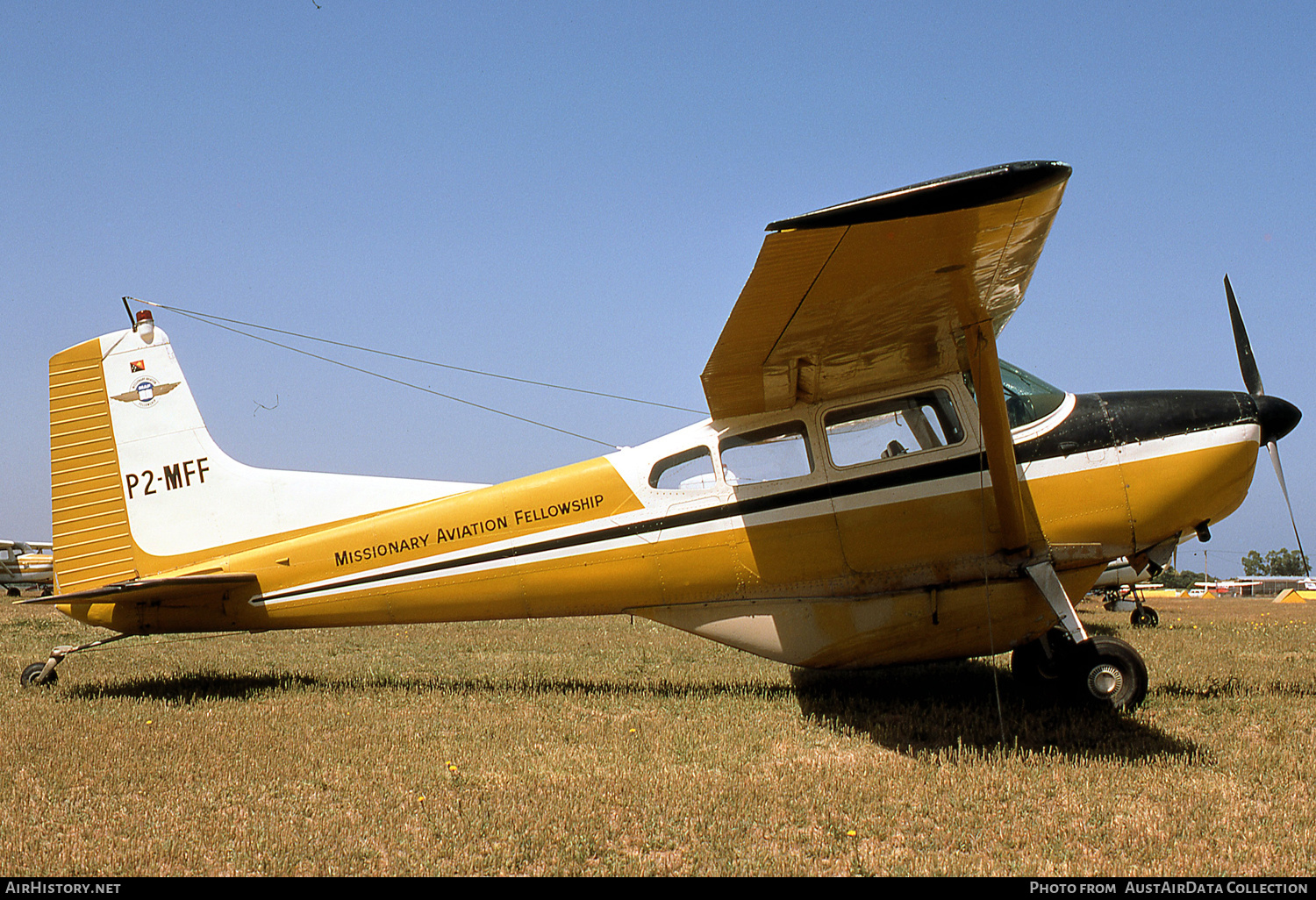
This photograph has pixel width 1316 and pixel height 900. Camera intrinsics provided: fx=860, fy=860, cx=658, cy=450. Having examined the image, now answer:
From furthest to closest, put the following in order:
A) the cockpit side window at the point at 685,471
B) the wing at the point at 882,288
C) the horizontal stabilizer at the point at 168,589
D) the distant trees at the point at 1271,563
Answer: the distant trees at the point at 1271,563
the horizontal stabilizer at the point at 168,589
the cockpit side window at the point at 685,471
the wing at the point at 882,288

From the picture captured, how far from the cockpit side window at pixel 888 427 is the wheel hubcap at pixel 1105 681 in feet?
6.43

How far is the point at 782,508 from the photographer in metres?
6.61

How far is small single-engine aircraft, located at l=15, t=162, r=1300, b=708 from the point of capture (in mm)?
6098

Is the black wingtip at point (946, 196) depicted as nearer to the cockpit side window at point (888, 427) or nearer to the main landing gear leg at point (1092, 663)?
the cockpit side window at point (888, 427)

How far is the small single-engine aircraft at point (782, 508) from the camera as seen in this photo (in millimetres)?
6098

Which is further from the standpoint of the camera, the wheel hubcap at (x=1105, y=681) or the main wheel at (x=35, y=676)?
the main wheel at (x=35, y=676)

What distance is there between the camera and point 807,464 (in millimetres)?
6605

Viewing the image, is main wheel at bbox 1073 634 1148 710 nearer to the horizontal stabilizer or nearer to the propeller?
the propeller

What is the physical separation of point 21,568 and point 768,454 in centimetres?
3754

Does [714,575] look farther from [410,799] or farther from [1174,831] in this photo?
[1174,831]

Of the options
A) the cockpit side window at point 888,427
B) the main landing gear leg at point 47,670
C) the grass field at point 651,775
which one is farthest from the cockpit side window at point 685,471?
the main landing gear leg at point 47,670

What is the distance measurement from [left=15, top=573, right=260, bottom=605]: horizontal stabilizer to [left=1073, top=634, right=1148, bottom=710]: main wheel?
6.61m

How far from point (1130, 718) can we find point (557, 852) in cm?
436

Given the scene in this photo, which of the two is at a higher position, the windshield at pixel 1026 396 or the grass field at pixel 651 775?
the windshield at pixel 1026 396
